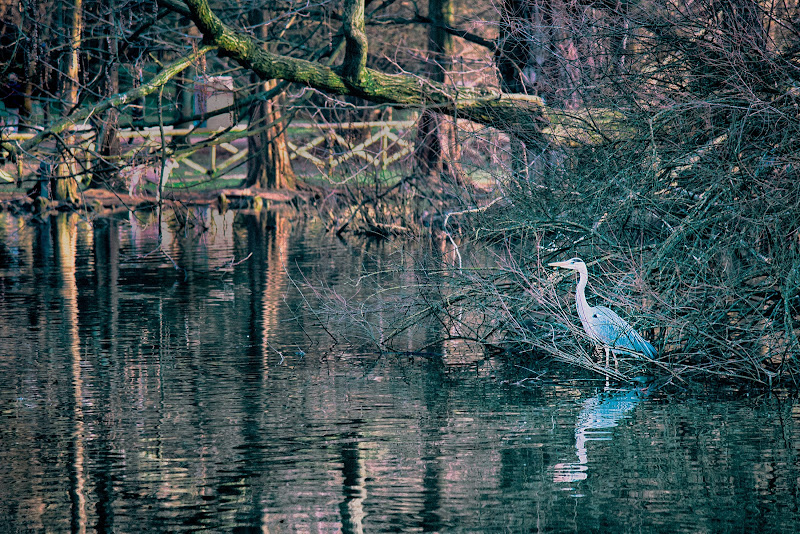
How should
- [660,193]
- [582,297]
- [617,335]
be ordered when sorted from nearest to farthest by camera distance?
1. [617,335]
2. [582,297]
3. [660,193]

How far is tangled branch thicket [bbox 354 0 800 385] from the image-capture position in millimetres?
9672

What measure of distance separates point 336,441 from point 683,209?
4.31 m

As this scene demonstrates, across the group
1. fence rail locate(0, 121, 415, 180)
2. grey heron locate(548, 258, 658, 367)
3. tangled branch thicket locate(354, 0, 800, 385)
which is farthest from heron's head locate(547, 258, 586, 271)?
fence rail locate(0, 121, 415, 180)

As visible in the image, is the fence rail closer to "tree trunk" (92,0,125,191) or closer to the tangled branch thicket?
"tree trunk" (92,0,125,191)

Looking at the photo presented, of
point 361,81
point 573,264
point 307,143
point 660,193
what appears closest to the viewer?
point 573,264

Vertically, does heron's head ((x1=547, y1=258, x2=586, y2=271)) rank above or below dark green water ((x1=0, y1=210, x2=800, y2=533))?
above

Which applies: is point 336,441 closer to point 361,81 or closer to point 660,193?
point 660,193

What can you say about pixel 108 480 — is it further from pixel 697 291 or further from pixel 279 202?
pixel 279 202

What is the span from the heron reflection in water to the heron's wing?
0.35 metres

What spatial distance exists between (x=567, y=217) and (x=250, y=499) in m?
5.58

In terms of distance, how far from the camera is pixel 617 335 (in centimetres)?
990

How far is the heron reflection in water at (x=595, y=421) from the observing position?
730 centimetres

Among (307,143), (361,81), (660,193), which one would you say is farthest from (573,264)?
(307,143)

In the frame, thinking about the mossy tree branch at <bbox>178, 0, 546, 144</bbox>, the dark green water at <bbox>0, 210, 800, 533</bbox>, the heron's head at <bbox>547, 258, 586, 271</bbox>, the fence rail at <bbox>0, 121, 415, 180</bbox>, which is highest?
the fence rail at <bbox>0, 121, 415, 180</bbox>
